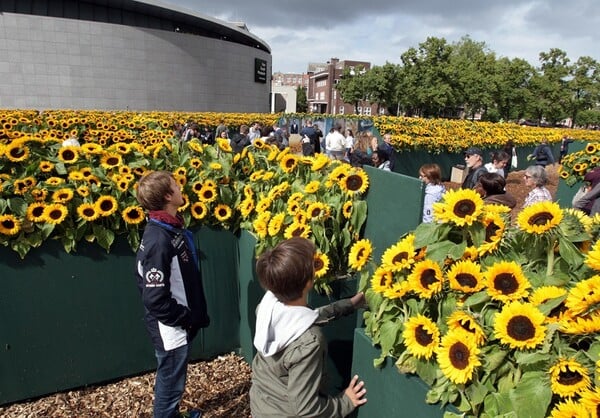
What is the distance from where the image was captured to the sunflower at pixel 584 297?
4.06 feet

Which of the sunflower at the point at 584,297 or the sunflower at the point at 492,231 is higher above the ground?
the sunflower at the point at 492,231

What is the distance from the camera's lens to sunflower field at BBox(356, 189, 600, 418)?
1.26 metres

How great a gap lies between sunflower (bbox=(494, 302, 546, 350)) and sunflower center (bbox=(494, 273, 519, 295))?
0.08 m

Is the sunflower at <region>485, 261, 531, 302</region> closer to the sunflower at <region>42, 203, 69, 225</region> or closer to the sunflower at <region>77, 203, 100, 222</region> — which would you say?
the sunflower at <region>77, 203, 100, 222</region>

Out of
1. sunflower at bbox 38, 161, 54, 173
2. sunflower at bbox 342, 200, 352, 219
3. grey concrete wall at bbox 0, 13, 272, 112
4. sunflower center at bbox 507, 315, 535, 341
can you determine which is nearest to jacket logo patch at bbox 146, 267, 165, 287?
sunflower at bbox 342, 200, 352, 219

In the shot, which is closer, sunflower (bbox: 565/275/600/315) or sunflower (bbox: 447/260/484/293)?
sunflower (bbox: 565/275/600/315)

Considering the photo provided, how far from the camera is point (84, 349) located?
3510 mm

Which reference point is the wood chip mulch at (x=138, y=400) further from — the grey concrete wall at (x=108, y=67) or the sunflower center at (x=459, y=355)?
the grey concrete wall at (x=108, y=67)

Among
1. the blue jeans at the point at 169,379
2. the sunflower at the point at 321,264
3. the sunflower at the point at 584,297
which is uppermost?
the sunflower at the point at 584,297

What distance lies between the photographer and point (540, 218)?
1517 millimetres

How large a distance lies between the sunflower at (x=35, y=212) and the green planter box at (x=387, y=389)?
8.26 ft

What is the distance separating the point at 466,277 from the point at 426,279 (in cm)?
15

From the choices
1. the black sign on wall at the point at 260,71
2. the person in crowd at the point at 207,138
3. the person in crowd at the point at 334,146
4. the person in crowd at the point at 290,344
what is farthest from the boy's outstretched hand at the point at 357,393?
the black sign on wall at the point at 260,71

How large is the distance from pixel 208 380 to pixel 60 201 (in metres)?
1.93
